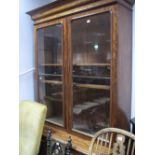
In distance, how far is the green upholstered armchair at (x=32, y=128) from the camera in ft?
5.61

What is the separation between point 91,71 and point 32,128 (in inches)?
29.9

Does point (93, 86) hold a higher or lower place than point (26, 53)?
lower

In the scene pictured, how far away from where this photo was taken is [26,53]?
8.23 feet

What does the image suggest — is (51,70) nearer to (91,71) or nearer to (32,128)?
(91,71)

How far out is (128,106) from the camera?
1682mm

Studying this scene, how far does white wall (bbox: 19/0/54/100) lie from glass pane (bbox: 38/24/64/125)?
246mm

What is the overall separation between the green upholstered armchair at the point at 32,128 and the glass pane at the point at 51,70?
37cm

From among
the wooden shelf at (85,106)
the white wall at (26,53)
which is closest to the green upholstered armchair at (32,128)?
the wooden shelf at (85,106)

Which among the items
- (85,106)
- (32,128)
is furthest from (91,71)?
→ (32,128)

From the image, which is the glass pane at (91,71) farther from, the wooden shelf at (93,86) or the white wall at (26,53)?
the white wall at (26,53)
